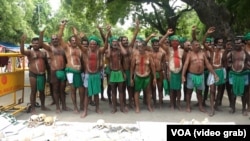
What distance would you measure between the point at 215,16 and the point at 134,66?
222 inches

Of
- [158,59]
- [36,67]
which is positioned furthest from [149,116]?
[36,67]

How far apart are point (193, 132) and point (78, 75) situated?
4265 millimetres

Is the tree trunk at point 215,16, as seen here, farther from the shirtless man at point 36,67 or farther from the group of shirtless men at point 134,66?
the shirtless man at point 36,67

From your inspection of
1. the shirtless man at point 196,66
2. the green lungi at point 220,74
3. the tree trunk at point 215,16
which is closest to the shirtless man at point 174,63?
the shirtless man at point 196,66

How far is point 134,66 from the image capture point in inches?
295

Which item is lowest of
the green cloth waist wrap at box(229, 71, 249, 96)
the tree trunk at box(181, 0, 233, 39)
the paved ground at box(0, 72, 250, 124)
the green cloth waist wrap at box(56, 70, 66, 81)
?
the paved ground at box(0, 72, 250, 124)

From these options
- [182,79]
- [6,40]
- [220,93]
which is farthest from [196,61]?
[6,40]

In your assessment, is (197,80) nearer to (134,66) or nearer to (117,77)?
(134,66)

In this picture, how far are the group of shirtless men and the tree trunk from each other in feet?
13.3

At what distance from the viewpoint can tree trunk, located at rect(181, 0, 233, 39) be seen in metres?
11.6

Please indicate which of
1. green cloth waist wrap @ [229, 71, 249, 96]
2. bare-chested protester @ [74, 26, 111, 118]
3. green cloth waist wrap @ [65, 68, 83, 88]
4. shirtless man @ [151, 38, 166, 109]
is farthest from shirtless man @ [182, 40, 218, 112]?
green cloth waist wrap @ [65, 68, 83, 88]

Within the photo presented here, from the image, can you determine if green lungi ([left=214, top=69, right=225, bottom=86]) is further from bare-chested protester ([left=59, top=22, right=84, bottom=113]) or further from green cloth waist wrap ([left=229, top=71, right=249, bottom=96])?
bare-chested protester ([left=59, top=22, right=84, bottom=113])

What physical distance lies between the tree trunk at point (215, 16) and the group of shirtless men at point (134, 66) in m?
4.05

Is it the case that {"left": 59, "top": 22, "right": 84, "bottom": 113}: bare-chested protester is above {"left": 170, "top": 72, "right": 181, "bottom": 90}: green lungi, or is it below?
above
